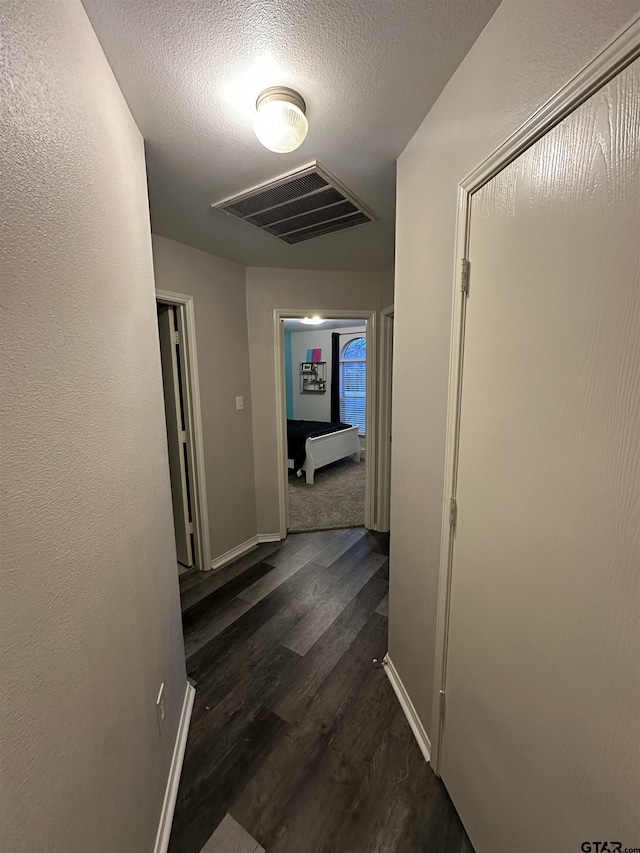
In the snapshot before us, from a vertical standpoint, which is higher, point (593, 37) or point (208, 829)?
point (593, 37)

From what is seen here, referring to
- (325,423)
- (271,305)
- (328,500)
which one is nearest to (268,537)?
(328,500)

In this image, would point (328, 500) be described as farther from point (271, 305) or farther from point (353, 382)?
point (353, 382)

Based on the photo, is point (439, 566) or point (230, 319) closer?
point (439, 566)

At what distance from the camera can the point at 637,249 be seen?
1.88ft

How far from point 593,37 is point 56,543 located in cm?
141

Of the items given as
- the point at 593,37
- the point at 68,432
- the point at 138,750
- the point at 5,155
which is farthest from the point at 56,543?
the point at 593,37

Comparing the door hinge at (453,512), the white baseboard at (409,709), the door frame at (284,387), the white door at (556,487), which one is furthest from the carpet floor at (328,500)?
the white door at (556,487)

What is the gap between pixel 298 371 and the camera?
7.48 m

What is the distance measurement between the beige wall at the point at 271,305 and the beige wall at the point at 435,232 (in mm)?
1515

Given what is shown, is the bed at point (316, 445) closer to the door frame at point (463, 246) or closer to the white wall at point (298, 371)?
the white wall at point (298, 371)

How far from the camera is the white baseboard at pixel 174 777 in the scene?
111 centimetres

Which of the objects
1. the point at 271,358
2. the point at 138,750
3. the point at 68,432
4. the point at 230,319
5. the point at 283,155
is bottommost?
the point at 138,750

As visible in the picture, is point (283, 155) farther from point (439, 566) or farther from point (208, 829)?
point (208, 829)

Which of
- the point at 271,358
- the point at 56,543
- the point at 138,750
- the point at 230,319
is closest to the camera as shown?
the point at 56,543
